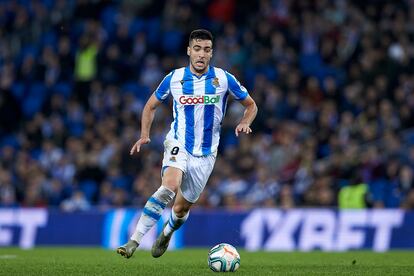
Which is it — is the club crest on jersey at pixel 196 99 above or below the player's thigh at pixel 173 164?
above

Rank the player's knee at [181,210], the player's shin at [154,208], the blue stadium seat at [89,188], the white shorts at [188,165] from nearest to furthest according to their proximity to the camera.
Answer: the player's shin at [154,208], the white shorts at [188,165], the player's knee at [181,210], the blue stadium seat at [89,188]

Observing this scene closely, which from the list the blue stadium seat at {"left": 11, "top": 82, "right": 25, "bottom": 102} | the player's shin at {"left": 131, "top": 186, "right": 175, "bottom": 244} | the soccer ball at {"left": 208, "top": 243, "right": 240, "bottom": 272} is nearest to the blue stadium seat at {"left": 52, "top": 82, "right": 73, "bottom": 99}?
the blue stadium seat at {"left": 11, "top": 82, "right": 25, "bottom": 102}

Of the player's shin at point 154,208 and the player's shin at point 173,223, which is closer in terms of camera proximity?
the player's shin at point 154,208

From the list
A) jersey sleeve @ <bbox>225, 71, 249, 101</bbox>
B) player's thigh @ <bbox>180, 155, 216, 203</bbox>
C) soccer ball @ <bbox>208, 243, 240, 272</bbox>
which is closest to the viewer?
soccer ball @ <bbox>208, 243, 240, 272</bbox>

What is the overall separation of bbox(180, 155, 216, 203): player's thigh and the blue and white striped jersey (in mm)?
80

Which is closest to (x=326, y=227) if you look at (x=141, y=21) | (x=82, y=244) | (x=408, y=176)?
(x=408, y=176)

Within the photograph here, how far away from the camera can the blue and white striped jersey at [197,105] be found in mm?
10562

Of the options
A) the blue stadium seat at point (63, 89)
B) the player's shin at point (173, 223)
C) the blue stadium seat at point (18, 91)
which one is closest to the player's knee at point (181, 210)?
the player's shin at point (173, 223)

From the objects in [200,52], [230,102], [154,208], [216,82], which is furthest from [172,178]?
[230,102]

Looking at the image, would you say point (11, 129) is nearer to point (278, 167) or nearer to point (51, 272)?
point (278, 167)

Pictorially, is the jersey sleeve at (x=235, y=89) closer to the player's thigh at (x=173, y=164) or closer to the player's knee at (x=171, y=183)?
the player's thigh at (x=173, y=164)

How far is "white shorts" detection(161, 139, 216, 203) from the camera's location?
10.3 metres

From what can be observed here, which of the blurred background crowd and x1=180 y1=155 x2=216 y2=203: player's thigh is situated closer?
x1=180 y1=155 x2=216 y2=203: player's thigh

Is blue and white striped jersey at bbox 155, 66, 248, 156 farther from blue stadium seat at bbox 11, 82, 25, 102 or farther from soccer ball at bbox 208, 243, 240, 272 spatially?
blue stadium seat at bbox 11, 82, 25, 102
